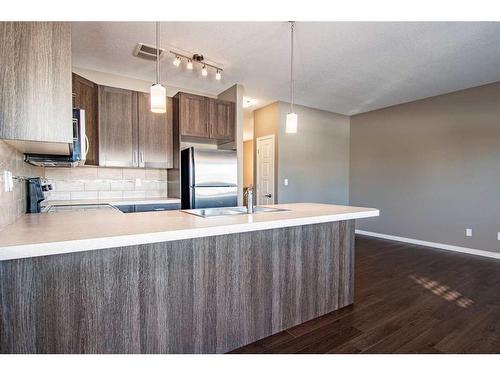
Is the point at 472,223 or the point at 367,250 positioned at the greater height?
the point at 472,223

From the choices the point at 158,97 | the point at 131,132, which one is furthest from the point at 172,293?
the point at 131,132

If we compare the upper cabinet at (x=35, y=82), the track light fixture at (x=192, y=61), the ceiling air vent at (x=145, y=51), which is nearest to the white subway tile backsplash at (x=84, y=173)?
the ceiling air vent at (x=145, y=51)

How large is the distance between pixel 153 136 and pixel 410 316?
3.46 m

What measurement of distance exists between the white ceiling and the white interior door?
1.04m

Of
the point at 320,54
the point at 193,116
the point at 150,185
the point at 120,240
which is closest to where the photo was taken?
the point at 120,240

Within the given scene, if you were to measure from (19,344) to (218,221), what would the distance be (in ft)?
3.39

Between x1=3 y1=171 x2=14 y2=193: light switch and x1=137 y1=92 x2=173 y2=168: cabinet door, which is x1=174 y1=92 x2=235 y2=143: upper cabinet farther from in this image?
x1=3 y1=171 x2=14 y2=193: light switch

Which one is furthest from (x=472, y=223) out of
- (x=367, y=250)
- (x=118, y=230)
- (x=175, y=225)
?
(x=118, y=230)

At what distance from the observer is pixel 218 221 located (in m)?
1.57

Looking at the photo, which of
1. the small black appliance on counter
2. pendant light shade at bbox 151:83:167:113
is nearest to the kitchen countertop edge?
pendant light shade at bbox 151:83:167:113

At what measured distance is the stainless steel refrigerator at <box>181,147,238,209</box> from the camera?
3381mm

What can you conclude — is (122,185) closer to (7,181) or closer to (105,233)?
(7,181)

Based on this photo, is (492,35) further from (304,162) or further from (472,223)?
(304,162)

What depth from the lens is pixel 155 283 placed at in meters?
1.39
